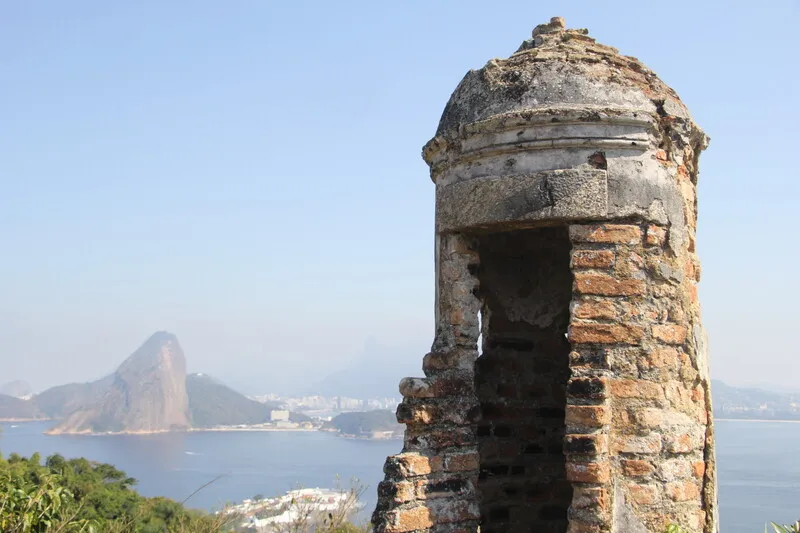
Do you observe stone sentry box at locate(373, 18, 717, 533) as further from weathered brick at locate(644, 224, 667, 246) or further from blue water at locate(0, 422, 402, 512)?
blue water at locate(0, 422, 402, 512)

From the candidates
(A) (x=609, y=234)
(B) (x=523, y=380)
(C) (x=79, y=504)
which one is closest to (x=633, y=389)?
(A) (x=609, y=234)

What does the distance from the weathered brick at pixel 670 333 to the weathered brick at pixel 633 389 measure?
23 centimetres

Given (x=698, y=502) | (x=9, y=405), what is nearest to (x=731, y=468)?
(x=698, y=502)

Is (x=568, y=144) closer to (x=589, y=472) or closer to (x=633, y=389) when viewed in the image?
(x=633, y=389)

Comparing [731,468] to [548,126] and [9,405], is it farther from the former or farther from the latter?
[9,405]

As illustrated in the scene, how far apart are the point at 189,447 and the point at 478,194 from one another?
9093cm

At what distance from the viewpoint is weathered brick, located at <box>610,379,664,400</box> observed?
12.6ft

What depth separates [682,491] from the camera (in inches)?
151

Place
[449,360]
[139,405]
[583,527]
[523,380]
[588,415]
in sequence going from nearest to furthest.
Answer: [583,527] < [588,415] < [449,360] < [523,380] < [139,405]

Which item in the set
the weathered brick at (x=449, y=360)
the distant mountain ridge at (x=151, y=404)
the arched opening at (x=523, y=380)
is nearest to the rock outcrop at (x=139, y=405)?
the distant mountain ridge at (x=151, y=404)

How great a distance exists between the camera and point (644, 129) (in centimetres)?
409

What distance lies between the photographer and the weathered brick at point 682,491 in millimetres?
3814

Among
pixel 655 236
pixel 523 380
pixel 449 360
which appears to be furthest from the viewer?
pixel 523 380

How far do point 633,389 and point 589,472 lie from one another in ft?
1.49
